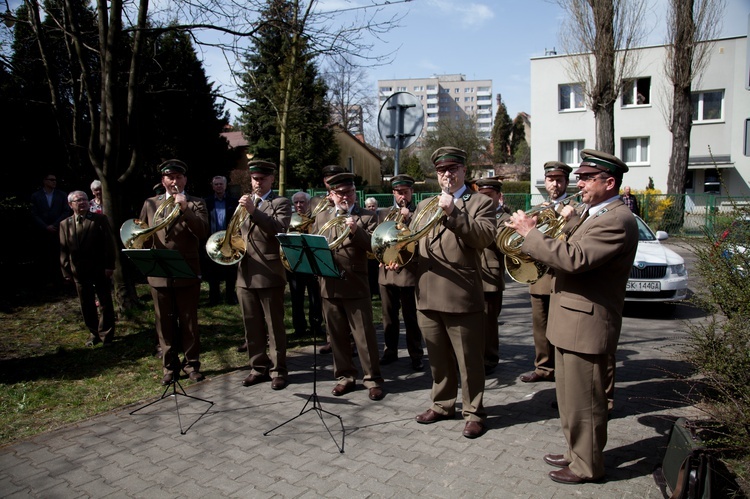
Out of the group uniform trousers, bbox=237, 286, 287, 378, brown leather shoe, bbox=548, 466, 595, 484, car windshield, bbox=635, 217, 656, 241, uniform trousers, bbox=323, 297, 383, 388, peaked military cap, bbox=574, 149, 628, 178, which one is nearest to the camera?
peaked military cap, bbox=574, 149, 628, 178

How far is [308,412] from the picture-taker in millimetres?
5172

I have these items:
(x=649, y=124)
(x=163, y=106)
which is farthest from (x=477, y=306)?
(x=649, y=124)

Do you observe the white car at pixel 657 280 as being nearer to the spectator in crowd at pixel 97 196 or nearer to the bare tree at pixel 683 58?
the spectator in crowd at pixel 97 196

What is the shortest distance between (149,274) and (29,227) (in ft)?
21.1

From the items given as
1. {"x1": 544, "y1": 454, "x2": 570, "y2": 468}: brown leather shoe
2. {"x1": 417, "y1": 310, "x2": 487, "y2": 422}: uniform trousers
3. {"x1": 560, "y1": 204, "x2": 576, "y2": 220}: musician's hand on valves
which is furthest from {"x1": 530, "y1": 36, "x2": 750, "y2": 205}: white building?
{"x1": 544, "y1": 454, "x2": 570, "y2": 468}: brown leather shoe

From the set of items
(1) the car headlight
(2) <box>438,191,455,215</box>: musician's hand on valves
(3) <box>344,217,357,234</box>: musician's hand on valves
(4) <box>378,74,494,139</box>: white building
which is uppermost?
(4) <box>378,74,494,139</box>: white building

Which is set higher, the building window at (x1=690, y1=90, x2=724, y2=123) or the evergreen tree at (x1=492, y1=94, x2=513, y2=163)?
the evergreen tree at (x1=492, y1=94, x2=513, y2=163)

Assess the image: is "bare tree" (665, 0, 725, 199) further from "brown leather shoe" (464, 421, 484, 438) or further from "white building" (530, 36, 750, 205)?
"brown leather shoe" (464, 421, 484, 438)

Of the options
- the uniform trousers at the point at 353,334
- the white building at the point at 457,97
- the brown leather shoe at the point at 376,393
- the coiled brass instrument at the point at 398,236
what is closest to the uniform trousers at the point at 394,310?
the uniform trousers at the point at 353,334

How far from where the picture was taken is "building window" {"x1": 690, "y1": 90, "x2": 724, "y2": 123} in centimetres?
2825

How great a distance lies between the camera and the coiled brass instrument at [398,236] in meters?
4.45

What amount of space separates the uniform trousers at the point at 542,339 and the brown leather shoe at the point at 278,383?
2.76m

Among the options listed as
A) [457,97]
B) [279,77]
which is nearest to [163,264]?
[279,77]

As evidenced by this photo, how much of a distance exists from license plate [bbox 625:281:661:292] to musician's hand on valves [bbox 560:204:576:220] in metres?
5.15
